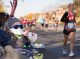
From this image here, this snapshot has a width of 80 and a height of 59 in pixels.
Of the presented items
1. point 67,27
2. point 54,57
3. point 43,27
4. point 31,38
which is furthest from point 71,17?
point 43,27

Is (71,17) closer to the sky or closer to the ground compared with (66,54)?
closer to the sky

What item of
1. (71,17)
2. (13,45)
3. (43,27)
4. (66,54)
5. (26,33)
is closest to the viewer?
(13,45)

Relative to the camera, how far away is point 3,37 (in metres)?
8.00

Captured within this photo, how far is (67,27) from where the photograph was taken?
13.4m

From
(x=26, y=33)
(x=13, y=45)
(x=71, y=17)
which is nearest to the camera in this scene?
(x=13, y=45)

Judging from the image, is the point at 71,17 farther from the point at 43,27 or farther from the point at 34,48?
the point at 43,27

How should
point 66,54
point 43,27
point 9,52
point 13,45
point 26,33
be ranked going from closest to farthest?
1. point 9,52
2. point 13,45
3. point 26,33
4. point 66,54
5. point 43,27

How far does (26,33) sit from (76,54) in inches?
194

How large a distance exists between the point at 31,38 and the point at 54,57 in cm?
382

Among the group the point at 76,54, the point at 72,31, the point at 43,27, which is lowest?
the point at 43,27

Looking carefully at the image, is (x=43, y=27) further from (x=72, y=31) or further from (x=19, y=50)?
(x=19, y=50)

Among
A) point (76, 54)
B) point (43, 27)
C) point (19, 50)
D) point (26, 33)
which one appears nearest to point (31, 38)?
point (26, 33)

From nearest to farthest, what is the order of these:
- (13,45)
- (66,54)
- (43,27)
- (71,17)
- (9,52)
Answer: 1. (9,52)
2. (13,45)
3. (71,17)
4. (66,54)
5. (43,27)

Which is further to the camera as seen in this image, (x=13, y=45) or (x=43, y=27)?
(x=43, y=27)
